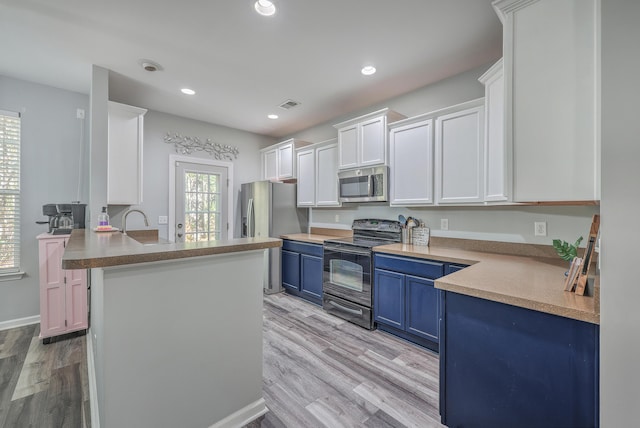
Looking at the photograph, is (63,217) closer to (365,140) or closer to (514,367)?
(365,140)

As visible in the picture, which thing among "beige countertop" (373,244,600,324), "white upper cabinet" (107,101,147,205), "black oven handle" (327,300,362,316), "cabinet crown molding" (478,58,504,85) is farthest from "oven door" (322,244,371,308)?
"white upper cabinet" (107,101,147,205)

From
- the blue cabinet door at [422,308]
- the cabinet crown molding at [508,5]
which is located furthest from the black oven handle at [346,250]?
the cabinet crown molding at [508,5]

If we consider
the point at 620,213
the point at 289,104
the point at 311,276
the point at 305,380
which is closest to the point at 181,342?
the point at 305,380

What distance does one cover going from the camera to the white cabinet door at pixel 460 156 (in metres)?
2.46

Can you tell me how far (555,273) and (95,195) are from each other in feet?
13.1

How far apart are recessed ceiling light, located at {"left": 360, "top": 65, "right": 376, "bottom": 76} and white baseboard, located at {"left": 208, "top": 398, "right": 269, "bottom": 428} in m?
2.98

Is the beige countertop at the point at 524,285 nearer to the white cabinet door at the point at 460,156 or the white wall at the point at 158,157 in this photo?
the white cabinet door at the point at 460,156

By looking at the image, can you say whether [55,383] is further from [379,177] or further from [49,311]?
[379,177]

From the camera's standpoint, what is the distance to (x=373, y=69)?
2.78m

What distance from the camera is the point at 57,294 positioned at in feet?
8.75

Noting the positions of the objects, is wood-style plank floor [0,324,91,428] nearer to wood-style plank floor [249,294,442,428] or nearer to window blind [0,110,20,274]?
window blind [0,110,20,274]

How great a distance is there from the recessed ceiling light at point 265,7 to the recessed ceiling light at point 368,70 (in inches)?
44.1

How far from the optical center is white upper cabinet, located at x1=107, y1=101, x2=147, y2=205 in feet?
10.0

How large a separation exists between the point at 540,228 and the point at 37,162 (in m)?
5.25
